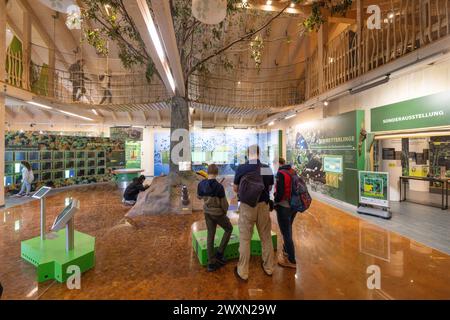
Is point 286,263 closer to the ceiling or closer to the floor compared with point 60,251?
closer to the floor

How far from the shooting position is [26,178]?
24.1 ft

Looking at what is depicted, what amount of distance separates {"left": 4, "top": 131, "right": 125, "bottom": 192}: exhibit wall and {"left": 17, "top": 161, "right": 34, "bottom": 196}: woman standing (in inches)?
14.7

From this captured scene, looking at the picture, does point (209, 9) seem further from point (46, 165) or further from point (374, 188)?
point (46, 165)

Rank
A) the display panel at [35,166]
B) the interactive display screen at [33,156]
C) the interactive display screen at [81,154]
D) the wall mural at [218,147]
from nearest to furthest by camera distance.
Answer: the interactive display screen at [33,156] < the display panel at [35,166] < the interactive display screen at [81,154] < the wall mural at [218,147]

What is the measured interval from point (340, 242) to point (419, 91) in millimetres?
4015

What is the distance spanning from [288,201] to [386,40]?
5.18m

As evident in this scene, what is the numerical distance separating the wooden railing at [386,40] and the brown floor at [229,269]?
402 centimetres

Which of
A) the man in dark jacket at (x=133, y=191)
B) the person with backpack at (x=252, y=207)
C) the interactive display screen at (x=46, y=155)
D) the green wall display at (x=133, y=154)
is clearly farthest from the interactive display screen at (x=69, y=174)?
the person with backpack at (x=252, y=207)

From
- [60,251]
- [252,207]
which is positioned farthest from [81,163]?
[252,207]

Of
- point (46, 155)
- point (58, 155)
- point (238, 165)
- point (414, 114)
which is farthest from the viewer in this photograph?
point (58, 155)

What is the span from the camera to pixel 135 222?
4793 mm

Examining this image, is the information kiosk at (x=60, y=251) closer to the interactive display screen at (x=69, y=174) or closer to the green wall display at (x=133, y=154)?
the interactive display screen at (x=69, y=174)

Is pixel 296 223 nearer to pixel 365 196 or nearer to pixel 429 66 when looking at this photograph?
pixel 365 196

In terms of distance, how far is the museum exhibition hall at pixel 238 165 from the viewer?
2537 mm
